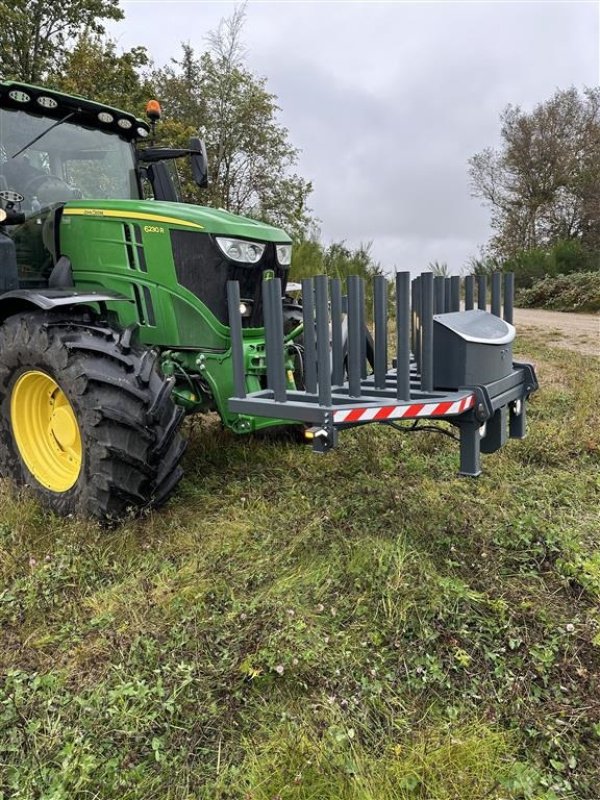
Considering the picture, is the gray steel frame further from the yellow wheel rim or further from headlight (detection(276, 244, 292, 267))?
the yellow wheel rim

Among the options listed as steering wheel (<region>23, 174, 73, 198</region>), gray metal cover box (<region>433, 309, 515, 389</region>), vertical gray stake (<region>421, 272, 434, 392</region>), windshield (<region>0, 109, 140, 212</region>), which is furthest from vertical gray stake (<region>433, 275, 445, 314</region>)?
steering wheel (<region>23, 174, 73, 198</region>)

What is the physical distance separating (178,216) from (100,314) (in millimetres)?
733

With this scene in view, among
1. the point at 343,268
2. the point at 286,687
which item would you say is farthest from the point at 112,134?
the point at 343,268

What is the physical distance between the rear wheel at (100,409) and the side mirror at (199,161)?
5.20 feet

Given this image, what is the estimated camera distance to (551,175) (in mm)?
19906

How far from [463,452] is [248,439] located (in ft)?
6.43

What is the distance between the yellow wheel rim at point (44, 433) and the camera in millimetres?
3266

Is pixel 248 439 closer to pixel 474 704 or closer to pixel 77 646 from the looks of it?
pixel 77 646

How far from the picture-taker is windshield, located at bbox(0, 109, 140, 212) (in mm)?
3686

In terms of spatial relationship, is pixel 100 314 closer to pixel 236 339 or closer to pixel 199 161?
pixel 236 339

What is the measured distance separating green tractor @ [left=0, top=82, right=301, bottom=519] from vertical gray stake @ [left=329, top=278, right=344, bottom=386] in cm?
38

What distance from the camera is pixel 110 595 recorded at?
248cm

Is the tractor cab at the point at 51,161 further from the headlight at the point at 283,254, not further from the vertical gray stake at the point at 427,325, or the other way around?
the vertical gray stake at the point at 427,325

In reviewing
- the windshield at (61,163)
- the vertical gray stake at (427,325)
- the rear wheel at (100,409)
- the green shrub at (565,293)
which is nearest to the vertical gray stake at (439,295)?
the vertical gray stake at (427,325)
